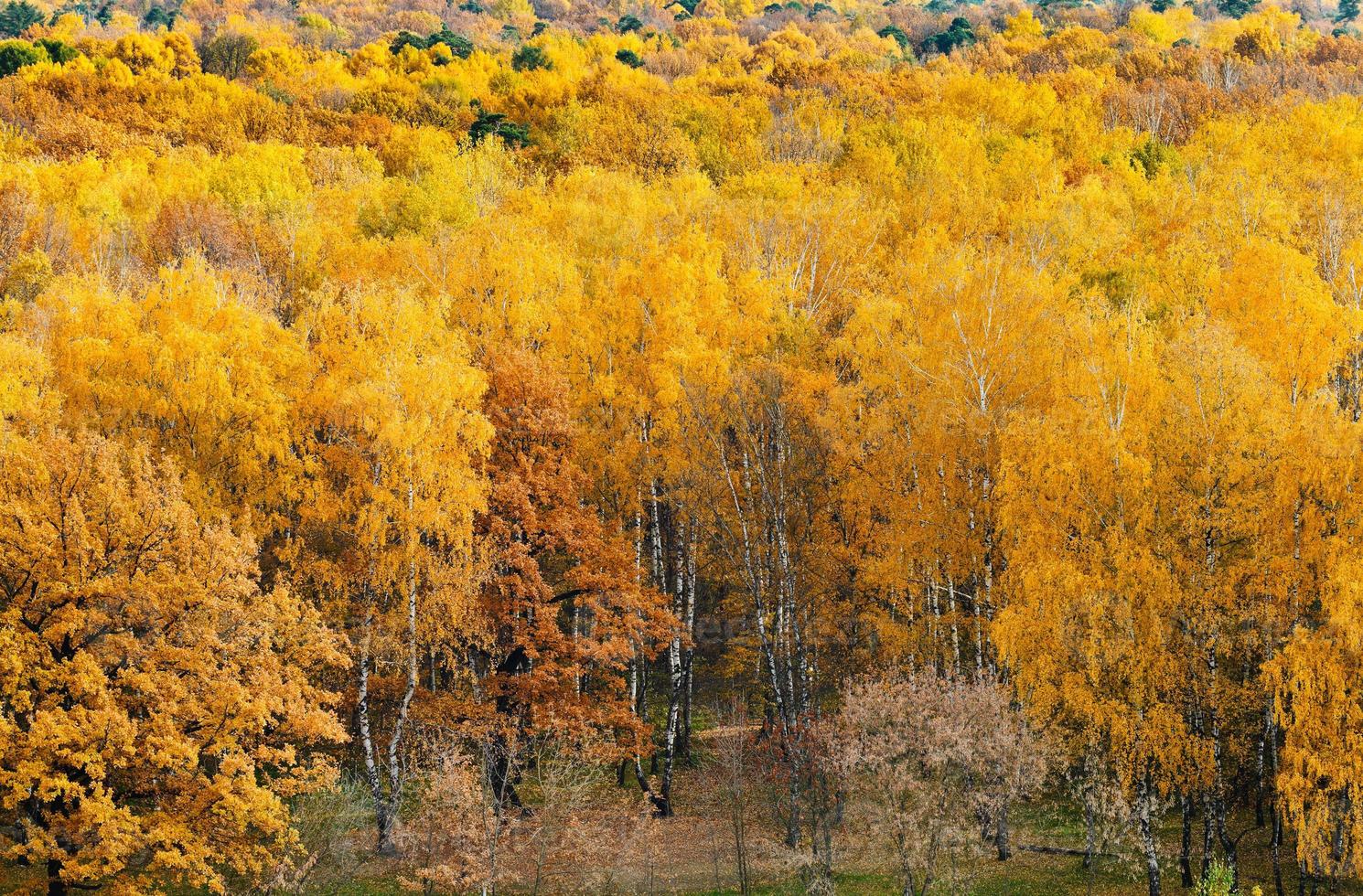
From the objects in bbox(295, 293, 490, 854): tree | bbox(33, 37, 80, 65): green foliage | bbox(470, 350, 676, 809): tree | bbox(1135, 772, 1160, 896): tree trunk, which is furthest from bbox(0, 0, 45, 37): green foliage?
bbox(1135, 772, 1160, 896): tree trunk

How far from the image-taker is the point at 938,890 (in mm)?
28719

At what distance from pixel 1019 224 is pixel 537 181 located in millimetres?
29733

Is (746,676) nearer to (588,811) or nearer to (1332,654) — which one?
(588,811)

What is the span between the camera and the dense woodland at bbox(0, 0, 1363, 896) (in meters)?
→ 25.9

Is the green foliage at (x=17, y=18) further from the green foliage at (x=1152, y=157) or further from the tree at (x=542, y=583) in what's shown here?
the tree at (x=542, y=583)

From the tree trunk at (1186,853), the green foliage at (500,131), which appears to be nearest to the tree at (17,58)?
the green foliage at (500,131)

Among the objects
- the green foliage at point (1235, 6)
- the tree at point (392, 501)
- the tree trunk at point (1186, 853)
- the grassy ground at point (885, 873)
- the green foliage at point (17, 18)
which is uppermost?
the green foliage at point (17, 18)

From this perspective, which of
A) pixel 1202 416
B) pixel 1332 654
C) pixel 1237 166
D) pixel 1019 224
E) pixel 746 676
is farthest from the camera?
pixel 1237 166

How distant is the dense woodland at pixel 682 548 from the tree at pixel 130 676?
13 cm

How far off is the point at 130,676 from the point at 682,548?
62.6 ft

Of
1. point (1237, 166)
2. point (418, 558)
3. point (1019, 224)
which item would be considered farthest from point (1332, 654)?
point (1237, 166)

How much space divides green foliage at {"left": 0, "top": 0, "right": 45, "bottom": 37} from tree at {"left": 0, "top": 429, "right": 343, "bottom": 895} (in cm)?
19530

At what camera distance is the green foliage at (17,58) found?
4712 inches

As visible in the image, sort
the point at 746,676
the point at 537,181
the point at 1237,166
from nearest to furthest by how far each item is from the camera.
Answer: the point at 746,676, the point at 1237,166, the point at 537,181
